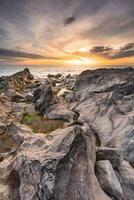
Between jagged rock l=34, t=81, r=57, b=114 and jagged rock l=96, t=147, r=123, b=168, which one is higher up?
jagged rock l=96, t=147, r=123, b=168

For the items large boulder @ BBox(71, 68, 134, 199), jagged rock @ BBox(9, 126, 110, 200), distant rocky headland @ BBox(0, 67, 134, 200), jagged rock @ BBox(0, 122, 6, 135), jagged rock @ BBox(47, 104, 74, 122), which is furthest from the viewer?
jagged rock @ BBox(47, 104, 74, 122)

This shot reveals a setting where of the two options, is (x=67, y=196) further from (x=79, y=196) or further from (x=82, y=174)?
(x=82, y=174)

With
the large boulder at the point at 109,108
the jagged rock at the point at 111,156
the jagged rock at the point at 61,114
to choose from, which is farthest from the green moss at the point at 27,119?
the jagged rock at the point at 111,156

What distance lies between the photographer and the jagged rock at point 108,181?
838 cm

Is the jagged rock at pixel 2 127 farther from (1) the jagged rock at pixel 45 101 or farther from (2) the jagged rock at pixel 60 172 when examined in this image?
(2) the jagged rock at pixel 60 172

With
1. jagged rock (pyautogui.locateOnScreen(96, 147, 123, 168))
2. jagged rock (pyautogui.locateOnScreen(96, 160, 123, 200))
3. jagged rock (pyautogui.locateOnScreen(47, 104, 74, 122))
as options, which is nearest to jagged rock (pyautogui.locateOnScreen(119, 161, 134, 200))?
jagged rock (pyautogui.locateOnScreen(96, 147, 123, 168))

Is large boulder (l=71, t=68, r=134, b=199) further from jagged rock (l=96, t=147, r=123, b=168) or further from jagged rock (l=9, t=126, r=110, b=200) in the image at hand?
jagged rock (l=9, t=126, r=110, b=200)

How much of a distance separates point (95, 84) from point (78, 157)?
16918 millimetres

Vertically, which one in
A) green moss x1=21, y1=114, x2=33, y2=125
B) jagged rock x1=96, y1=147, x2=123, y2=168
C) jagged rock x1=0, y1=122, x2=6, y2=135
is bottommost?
green moss x1=21, y1=114, x2=33, y2=125

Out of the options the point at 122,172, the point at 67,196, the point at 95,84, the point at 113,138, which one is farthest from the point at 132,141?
the point at 95,84

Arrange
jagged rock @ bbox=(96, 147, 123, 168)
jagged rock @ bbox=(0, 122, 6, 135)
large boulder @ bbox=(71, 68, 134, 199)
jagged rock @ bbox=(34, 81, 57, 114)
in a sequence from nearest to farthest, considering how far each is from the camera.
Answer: jagged rock @ bbox=(96, 147, 123, 168)
large boulder @ bbox=(71, 68, 134, 199)
jagged rock @ bbox=(0, 122, 6, 135)
jagged rock @ bbox=(34, 81, 57, 114)

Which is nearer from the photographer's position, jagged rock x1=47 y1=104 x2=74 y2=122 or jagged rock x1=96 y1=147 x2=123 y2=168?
jagged rock x1=96 y1=147 x2=123 y2=168

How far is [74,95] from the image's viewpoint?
979 inches

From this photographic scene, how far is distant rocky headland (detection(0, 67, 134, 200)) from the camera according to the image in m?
7.75
